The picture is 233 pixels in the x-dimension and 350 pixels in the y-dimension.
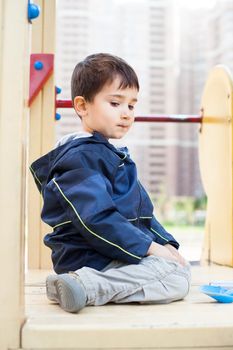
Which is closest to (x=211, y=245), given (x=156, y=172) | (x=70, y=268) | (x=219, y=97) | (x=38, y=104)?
(x=219, y=97)

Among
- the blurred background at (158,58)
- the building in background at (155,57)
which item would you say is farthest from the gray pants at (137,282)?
the building in background at (155,57)

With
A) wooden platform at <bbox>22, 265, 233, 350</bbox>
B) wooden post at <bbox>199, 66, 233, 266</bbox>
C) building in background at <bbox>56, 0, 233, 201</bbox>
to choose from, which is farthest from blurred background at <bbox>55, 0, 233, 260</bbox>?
wooden platform at <bbox>22, 265, 233, 350</bbox>

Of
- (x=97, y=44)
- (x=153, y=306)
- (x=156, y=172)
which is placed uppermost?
(x=97, y=44)

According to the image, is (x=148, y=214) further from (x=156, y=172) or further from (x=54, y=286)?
(x=156, y=172)

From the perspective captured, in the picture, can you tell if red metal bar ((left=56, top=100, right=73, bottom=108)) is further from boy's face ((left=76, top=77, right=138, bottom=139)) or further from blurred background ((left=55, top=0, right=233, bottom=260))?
blurred background ((left=55, top=0, right=233, bottom=260))

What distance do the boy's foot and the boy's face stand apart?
423 mm

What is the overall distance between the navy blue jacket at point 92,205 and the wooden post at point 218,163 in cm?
86

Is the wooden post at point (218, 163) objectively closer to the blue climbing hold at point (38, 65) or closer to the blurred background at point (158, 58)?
the blue climbing hold at point (38, 65)

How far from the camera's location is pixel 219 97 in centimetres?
241

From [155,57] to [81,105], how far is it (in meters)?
16.2

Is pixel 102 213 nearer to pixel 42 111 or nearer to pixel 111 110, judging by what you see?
pixel 111 110

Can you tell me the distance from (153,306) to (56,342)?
0.35 m

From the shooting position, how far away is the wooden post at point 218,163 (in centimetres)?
228

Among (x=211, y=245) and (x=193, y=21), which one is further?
(x=193, y=21)
